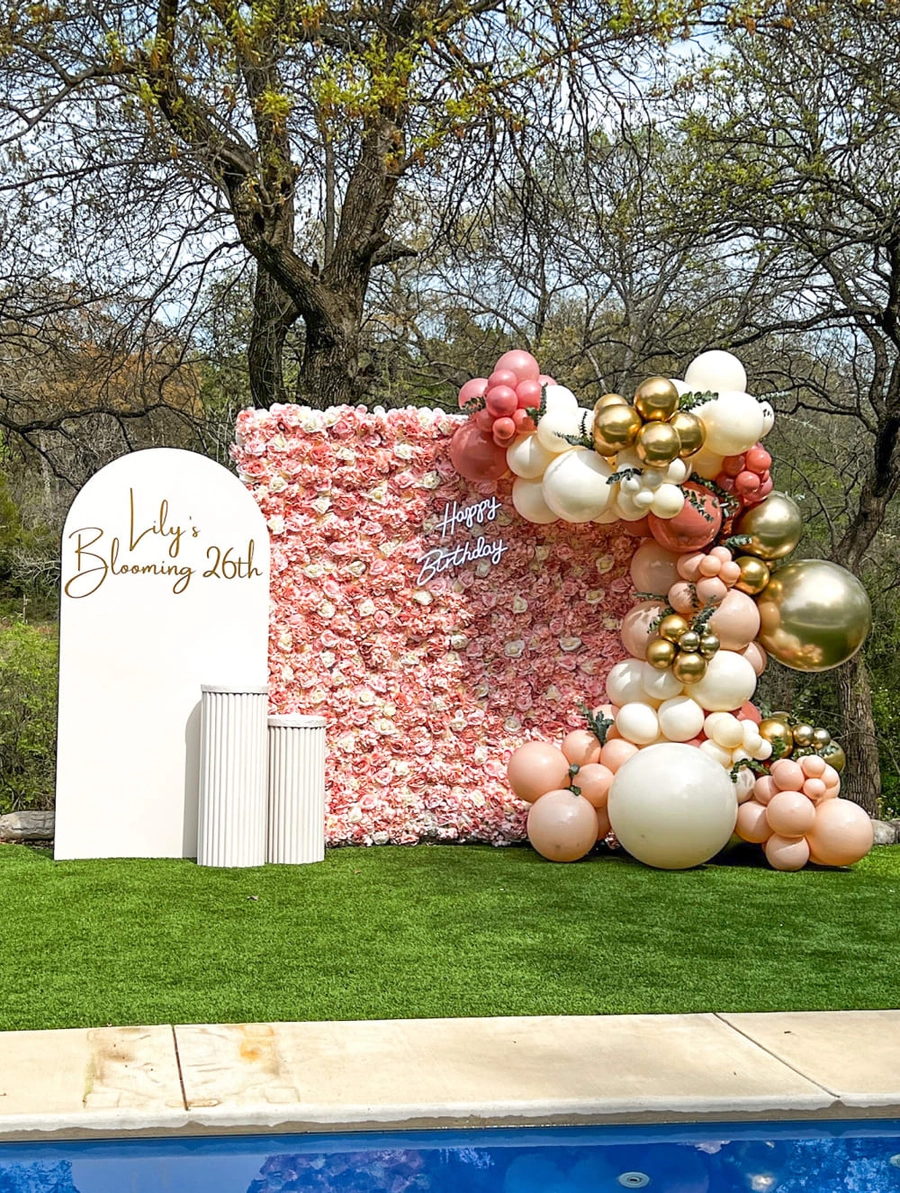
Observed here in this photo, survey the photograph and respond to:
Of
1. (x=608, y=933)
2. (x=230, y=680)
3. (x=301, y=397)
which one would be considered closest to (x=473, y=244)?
(x=301, y=397)

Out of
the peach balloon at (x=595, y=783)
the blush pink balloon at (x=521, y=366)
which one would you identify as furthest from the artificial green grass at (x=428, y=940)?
the blush pink balloon at (x=521, y=366)

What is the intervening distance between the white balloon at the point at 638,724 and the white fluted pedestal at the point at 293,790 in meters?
1.73

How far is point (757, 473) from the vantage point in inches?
291

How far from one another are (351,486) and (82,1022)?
4194 mm

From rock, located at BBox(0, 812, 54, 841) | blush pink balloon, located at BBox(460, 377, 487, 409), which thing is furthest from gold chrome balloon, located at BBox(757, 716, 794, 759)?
rock, located at BBox(0, 812, 54, 841)

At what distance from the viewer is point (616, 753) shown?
7176 mm

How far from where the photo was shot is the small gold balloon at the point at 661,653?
714cm

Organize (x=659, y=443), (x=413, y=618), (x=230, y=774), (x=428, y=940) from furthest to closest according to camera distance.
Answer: (x=413, y=618)
(x=659, y=443)
(x=230, y=774)
(x=428, y=940)

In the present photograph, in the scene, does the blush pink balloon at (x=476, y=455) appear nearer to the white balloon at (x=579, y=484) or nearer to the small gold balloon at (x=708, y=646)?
the white balloon at (x=579, y=484)

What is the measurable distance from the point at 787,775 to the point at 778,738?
0.94 ft

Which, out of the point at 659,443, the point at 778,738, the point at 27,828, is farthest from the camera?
the point at 27,828

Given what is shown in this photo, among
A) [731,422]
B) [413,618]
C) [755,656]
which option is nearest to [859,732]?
[755,656]

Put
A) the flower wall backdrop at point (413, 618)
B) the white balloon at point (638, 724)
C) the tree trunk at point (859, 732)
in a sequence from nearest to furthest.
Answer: the white balloon at point (638, 724) → the flower wall backdrop at point (413, 618) → the tree trunk at point (859, 732)

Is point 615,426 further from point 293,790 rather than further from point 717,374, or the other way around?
point 293,790
